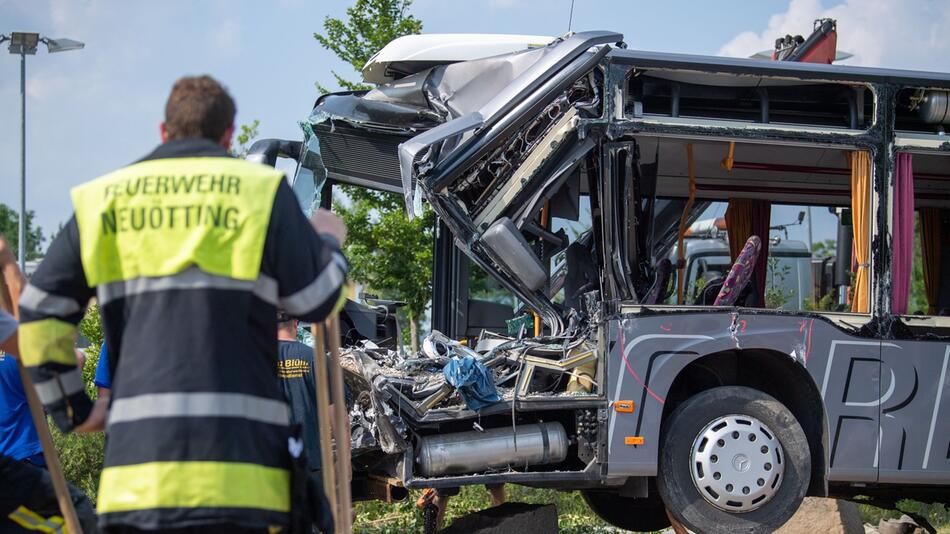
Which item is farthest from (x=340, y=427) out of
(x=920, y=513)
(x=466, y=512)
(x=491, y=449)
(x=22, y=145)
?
(x=22, y=145)

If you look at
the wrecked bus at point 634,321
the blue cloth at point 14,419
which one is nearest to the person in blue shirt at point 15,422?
the blue cloth at point 14,419

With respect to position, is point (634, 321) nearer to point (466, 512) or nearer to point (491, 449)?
point (491, 449)

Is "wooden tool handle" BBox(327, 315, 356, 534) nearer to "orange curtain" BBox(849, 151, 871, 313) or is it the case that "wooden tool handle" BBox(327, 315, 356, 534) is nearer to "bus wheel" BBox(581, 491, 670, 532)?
"orange curtain" BBox(849, 151, 871, 313)

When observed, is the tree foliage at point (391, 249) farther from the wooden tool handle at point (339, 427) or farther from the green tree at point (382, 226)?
the wooden tool handle at point (339, 427)

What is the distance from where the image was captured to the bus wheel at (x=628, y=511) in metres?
8.28

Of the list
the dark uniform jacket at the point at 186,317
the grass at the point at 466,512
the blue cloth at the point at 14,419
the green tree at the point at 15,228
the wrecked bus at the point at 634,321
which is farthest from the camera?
the green tree at the point at 15,228

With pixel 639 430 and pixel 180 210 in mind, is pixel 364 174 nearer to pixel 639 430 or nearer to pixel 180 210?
pixel 639 430

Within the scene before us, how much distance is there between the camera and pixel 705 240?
12812 millimetres

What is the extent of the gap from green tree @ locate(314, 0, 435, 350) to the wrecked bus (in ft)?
20.4

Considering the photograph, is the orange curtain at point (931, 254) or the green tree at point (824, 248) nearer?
the orange curtain at point (931, 254)

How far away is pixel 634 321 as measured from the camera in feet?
21.4

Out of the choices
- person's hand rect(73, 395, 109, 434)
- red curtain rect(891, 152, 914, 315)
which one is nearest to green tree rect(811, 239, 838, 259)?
red curtain rect(891, 152, 914, 315)

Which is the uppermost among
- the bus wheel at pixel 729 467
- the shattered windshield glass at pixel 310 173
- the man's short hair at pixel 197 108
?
the shattered windshield glass at pixel 310 173

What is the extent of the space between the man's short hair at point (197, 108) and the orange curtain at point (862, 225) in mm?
A: 5176
